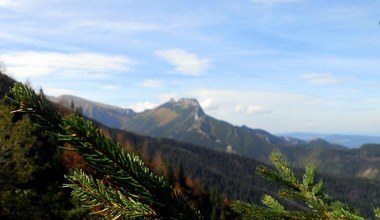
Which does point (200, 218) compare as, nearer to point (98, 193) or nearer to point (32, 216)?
point (98, 193)

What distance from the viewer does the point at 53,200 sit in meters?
26.2

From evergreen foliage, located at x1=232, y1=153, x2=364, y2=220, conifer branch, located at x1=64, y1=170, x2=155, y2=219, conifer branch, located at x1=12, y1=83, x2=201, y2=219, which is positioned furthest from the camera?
evergreen foliage, located at x1=232, y1=153, x2=364, y2=220

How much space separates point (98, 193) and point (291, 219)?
3.76 feet

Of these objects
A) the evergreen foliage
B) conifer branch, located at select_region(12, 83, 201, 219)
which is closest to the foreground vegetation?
conifer branch, located at select_region(12, 83, 201, 219)

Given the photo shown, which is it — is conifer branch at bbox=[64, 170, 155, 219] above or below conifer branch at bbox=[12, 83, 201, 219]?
below

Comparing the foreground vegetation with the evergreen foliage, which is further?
the evergreen foliage

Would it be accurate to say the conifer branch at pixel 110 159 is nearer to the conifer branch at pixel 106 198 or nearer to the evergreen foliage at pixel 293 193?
the conifer branch at pixel 106 198

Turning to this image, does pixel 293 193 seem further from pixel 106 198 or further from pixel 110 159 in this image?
pixel 110 159

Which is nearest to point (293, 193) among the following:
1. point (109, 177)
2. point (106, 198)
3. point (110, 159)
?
point (106, 198)

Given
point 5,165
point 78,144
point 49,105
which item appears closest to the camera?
point 78,144

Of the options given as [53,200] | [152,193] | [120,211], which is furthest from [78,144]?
[53,200]

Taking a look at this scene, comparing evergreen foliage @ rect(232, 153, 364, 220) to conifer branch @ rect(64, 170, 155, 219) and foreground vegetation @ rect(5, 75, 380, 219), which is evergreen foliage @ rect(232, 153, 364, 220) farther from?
conifer branch @ rect(64, 170, 155, 219)

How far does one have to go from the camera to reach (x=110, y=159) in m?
1.21

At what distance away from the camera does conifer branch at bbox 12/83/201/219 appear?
1.15 meters
